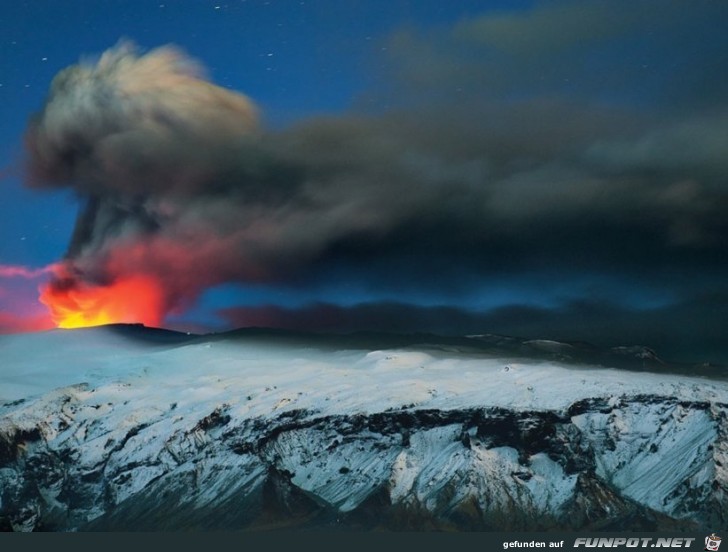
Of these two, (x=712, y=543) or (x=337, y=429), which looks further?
(x=337, y=429)

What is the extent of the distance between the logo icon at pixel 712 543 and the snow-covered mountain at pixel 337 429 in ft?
8.12

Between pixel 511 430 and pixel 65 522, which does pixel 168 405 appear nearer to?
pixel 65 522

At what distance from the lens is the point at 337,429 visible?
21.8m

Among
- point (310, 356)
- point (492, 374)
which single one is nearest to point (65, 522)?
point (310, 356)

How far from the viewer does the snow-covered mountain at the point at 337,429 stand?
21031 millimetres

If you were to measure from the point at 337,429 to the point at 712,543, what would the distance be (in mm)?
8292

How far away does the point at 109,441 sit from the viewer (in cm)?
2153

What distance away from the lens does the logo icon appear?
1814 centimetres

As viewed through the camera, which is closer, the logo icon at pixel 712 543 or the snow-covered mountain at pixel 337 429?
the logo icon at pixel 712 543

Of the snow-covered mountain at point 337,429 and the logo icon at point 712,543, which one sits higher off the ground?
the snow-covered mountain at point 337,429

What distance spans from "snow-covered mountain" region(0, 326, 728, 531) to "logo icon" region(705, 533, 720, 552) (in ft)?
8.12

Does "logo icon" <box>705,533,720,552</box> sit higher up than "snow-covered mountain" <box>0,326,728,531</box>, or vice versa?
"snow-covered mountain" <box>0,326,728,531</box>

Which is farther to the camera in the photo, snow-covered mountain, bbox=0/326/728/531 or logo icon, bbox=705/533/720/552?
snow-covered mountain, bbox=0/326/728/531

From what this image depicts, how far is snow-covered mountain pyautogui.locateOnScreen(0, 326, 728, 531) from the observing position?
2103cm
